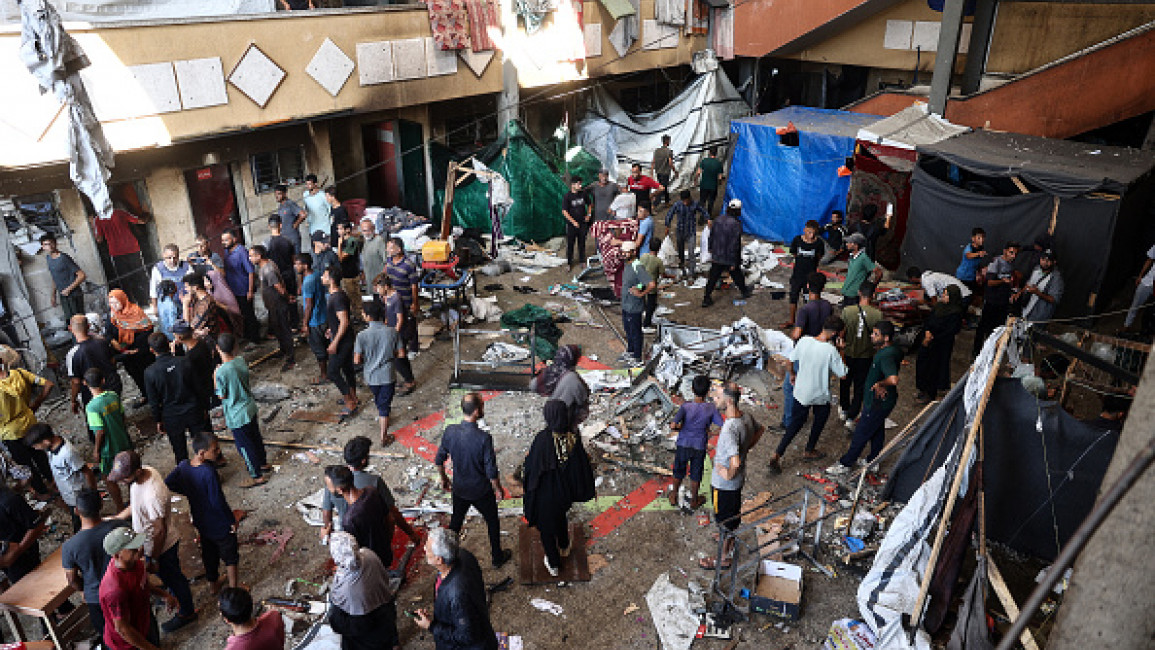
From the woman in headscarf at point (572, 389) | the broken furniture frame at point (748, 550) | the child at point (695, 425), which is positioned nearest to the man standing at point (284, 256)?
the woman in headscarf at point (572, 389)

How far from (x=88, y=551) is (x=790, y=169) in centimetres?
1315

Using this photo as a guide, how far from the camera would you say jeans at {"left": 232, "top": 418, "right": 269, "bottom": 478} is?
25.4 feet

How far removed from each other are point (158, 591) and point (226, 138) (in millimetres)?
8544

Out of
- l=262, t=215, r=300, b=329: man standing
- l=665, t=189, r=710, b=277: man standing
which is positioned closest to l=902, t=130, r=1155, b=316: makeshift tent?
l=665, t=189, r=710, b=277: man standing

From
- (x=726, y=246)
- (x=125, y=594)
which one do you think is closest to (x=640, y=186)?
(x=726, y=246)

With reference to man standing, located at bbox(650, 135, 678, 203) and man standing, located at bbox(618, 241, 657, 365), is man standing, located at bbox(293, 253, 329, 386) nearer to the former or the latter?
man standing, located at bbox(618, 241, 657, 365)

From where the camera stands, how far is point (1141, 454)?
2.38 meters

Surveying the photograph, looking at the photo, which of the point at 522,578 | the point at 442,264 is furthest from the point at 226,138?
the point at 522,578

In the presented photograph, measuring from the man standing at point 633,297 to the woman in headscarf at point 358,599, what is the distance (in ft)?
18.2

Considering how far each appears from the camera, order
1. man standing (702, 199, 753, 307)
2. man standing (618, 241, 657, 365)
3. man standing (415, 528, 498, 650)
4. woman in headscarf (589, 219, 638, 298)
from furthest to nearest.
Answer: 1. man standing (702, 199, 753, 307)
2. woman in headscarf (589, 219, 638, 298)
3. man standing (618, 241, 657, 365)
4. man standing (415, 528, 498, 650)

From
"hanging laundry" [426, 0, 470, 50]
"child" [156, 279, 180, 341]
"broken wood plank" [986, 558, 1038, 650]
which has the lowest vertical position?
"broken wood plank" [986, 558, 1038, 650]

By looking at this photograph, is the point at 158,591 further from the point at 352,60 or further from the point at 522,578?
the point at 352,60

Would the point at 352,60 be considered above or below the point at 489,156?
above

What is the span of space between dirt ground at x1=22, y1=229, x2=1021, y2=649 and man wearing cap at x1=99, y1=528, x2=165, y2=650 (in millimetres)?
975
